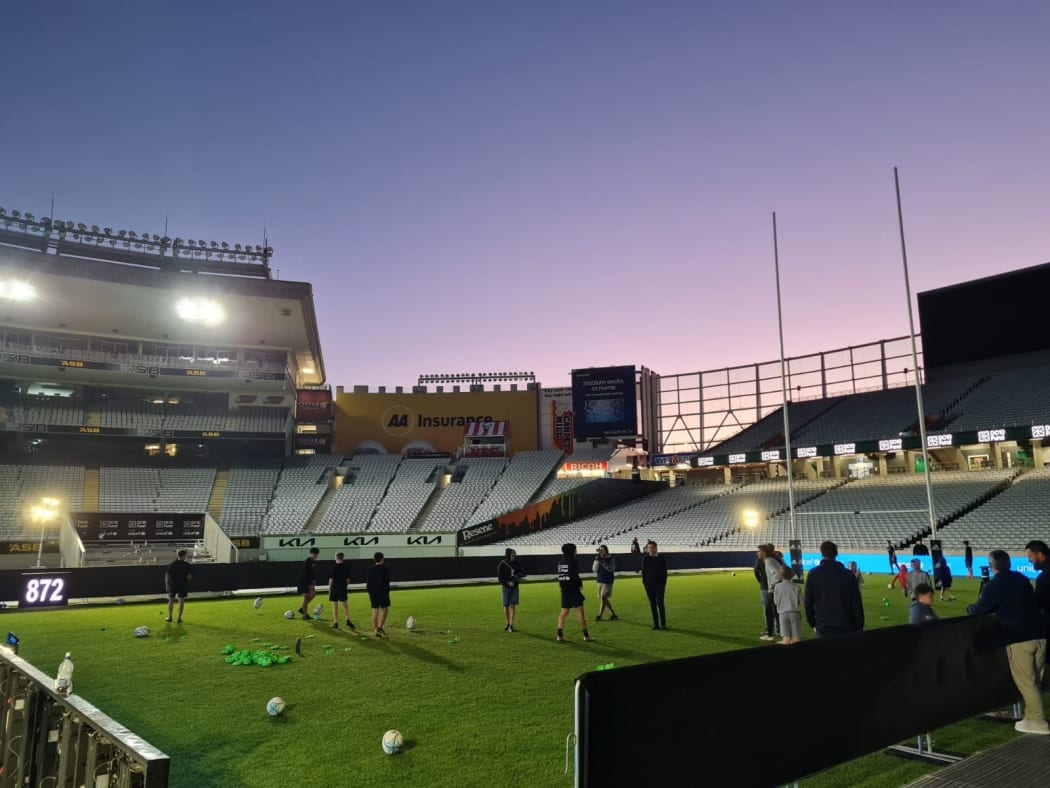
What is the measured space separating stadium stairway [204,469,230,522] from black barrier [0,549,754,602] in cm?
2266

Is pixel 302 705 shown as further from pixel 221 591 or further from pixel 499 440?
pixel 499 440

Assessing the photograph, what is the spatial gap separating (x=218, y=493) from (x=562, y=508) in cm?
2532

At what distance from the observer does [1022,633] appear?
267 inches

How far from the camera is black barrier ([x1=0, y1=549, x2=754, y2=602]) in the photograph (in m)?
22.3

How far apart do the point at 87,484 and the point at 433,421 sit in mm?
26772

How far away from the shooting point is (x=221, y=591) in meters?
24.7

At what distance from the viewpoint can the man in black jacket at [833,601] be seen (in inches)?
303

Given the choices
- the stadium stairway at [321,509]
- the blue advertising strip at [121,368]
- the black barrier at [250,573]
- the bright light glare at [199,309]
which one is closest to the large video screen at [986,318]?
the black barrier at [250,573]

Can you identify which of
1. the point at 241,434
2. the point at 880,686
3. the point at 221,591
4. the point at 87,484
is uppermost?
the point at 241,434

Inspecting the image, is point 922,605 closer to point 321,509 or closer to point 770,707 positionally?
point 770,707

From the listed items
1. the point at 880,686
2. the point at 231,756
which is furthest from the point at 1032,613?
the point at 231,756

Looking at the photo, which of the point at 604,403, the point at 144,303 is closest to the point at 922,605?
the point at 604,403

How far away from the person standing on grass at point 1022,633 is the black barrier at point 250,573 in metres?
21.3

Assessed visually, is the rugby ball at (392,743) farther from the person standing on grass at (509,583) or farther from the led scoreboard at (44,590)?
the led scoreboard at (44,590)
